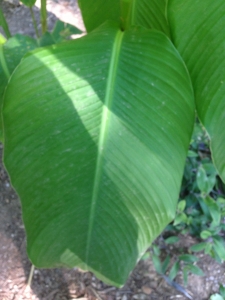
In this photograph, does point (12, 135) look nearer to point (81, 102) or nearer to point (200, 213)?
point (81, 102)

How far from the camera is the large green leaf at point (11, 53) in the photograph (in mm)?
638

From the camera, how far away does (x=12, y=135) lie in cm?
52

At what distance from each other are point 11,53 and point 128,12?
233mm

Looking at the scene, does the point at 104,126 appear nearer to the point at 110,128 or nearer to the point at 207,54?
the point at 110,128

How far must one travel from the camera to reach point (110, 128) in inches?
20.4

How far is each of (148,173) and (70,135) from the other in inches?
5.2

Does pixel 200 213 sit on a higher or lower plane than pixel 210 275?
higher

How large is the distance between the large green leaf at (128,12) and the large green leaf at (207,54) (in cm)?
11

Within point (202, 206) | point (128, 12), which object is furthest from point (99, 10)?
point (202, 206)

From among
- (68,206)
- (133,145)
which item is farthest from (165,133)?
(68,206)

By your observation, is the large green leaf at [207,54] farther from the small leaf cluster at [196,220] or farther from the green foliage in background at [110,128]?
the small leaf cluster at [196,220]

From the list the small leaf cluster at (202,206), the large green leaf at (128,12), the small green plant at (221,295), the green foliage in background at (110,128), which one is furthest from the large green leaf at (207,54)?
the small green plant at (221,295)

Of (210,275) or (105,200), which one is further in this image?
(210,275)

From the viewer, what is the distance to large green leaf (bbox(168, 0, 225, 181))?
52 cm
